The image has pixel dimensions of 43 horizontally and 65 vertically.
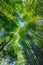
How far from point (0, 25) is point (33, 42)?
3.65ft

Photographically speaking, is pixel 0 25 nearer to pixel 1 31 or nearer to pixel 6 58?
pixel 1 31

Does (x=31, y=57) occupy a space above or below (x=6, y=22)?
below

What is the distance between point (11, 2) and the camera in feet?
19.7

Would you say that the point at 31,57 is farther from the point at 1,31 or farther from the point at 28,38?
the point at 1,31

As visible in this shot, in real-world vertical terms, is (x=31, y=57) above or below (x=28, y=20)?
below

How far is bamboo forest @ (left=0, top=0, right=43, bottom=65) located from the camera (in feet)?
19.8

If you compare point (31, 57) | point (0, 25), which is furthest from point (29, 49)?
point (0, 25)

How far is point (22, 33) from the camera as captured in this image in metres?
6.10

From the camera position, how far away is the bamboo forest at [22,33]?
605cm

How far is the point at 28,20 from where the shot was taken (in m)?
6.24

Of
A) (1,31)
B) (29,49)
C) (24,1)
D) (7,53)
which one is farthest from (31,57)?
(24,1)

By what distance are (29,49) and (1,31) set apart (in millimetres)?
943

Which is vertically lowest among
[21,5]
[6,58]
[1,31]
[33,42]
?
[6,58]

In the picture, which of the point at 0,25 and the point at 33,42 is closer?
the point at 0,25
